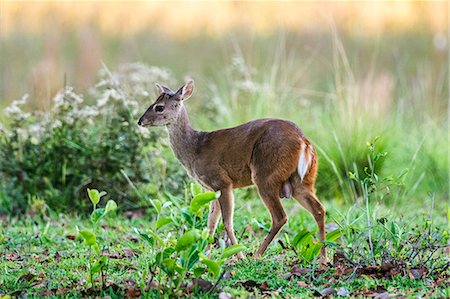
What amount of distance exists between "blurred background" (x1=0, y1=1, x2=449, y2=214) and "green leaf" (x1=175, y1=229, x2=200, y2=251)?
199 inches

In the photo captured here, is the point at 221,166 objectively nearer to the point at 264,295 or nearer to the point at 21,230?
the point at 264,295

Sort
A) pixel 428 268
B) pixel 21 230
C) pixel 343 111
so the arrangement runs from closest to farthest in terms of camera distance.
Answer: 1. pixel 428 268
2. pixel 21 230
3. pixel 343 111

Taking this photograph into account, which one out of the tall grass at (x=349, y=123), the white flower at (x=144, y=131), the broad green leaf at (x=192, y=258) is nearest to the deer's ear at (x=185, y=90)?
the white flower at (x=144, y=131)

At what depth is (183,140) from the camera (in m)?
5.97

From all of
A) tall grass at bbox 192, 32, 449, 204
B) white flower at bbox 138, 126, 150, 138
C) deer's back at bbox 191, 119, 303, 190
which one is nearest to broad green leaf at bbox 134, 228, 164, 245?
deer's back at bbox 191, 119, 303, 190

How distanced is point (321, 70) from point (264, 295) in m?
9.59

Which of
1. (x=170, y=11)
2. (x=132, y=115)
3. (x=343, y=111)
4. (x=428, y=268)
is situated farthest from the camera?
(x=170, y=11)

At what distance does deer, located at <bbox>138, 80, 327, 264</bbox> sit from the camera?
211 inches

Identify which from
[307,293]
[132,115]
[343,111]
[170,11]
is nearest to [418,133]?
[343,111]

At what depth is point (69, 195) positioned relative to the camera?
7.70m

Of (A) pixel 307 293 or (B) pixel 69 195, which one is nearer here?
(A) pixel 307 293

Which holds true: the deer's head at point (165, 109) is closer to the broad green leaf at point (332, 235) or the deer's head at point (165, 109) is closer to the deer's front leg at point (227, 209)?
the deer's front leg at point (227, 209)

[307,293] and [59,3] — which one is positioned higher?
[59,3]

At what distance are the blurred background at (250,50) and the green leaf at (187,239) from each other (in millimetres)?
5048
